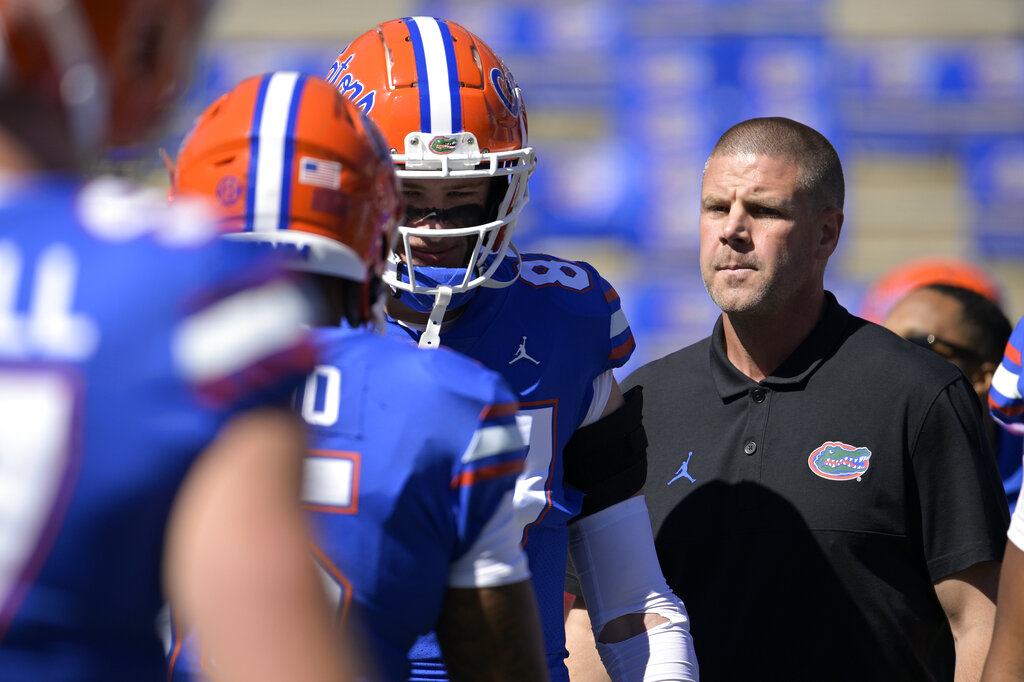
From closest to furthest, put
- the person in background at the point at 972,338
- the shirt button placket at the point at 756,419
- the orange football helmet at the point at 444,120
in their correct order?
1. the orange football helmet at the point at 444,120
2. the shirt button placket at the point at 756,419
3. the person in background at the point at 972,338

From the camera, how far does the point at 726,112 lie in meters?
8.60

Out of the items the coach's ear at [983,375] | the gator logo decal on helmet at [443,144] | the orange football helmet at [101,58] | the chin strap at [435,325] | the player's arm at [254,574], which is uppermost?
the orange football helmet at [101,58]

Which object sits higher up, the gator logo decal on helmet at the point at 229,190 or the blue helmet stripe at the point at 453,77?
the blue helmet stripe at the point at 453,77

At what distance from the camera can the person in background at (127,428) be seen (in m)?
0.79

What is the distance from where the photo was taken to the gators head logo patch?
8.25 feet

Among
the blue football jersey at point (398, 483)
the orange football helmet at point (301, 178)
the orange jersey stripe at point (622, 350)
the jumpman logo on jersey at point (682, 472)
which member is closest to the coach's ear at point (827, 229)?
the jumpman logo on jersey at point (682, 472)

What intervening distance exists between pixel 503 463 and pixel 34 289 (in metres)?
0.62

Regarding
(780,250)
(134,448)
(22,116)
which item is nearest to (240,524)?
(134,448)

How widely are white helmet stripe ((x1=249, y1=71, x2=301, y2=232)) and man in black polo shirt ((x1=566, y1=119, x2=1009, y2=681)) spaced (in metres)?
1.42

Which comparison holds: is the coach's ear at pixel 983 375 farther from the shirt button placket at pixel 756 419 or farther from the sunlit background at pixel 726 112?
the sunlit background at pixel 726 112

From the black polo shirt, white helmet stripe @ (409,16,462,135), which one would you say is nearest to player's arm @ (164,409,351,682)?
white helmet stripe @ (409,16,462,135)

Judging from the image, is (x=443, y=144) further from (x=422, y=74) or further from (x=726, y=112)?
(x=726, y=112)

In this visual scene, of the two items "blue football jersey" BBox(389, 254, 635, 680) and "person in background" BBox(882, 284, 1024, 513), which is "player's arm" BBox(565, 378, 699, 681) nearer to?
"blue football jersey" BBox(389, 254, 635, 680)

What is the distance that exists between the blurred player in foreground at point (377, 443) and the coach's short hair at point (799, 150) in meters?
1.51
